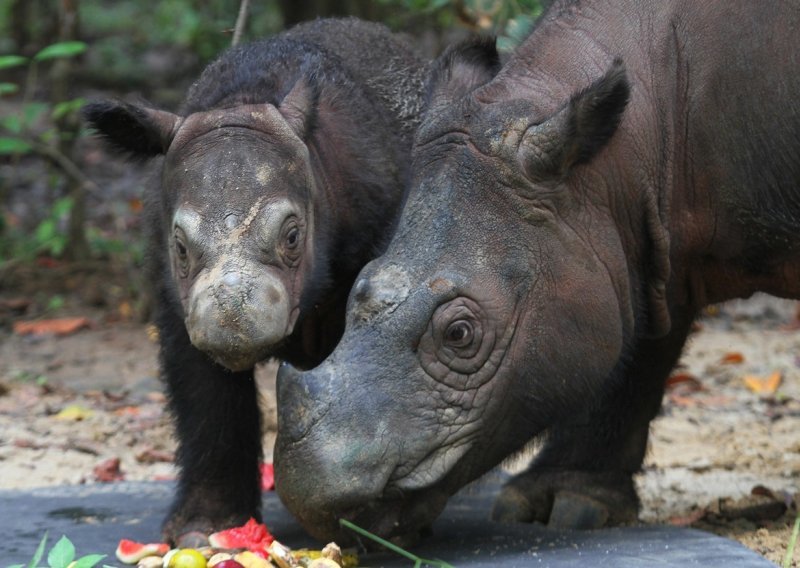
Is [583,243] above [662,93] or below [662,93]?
below

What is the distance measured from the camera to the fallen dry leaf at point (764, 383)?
9.32 m

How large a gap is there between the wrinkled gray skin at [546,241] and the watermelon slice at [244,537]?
22.1 inches

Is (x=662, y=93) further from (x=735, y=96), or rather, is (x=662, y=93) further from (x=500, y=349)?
(x=500, y=349)

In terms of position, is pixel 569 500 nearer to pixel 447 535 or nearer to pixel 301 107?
pixel 447 535

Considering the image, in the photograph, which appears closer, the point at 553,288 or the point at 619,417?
the point at 553,288

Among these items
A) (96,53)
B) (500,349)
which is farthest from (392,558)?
(96,53)

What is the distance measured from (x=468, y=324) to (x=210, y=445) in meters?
1.45

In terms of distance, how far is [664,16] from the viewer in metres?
5.30

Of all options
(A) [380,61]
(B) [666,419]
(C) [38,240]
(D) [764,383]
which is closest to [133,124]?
(A) [380,61]

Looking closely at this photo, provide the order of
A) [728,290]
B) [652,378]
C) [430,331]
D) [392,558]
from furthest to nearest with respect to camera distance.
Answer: [652,378]
[728,290]
[392,558]
[430,331]

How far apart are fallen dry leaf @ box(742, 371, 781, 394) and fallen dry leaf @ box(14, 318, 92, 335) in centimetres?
496

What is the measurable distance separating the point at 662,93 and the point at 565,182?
1.97 ft

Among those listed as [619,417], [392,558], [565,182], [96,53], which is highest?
[96,53]

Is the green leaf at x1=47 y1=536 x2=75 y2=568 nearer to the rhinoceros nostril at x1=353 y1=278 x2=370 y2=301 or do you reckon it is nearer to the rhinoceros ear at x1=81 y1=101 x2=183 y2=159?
the rhinoceros nostril at x1=353 y1=278 x2=370 y2=301
